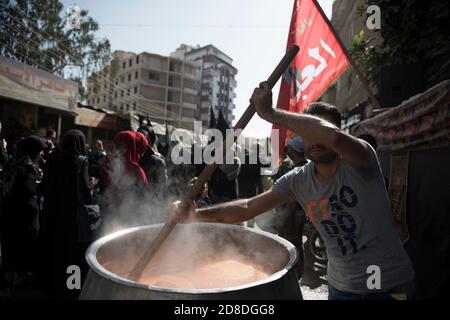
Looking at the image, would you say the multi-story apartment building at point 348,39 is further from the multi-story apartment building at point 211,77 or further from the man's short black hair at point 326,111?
the multi-story apartment building at point 211,77

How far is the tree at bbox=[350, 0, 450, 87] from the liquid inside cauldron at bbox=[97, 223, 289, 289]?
4063 millimetres

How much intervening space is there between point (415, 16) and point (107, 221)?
18.5 feet

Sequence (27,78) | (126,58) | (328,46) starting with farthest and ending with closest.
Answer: (126,58) → (27,78) → (328,46)

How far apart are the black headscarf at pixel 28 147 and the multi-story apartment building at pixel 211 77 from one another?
7234cm

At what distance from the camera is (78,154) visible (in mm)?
3982

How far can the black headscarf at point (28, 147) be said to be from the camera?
3.85 metres

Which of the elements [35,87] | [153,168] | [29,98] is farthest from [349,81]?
[153,168]

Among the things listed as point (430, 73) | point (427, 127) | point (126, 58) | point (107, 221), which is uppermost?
point (126, 58)

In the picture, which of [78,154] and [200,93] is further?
[200,93]

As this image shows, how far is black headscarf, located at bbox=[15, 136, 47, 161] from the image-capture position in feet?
12.6

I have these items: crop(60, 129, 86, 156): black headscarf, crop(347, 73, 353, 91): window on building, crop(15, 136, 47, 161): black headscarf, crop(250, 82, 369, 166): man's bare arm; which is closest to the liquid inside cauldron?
crop(250, 82, 369, 166): man's bare arm

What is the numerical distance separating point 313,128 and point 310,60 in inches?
153

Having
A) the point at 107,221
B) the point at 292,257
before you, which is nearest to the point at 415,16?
the point at 292,257
